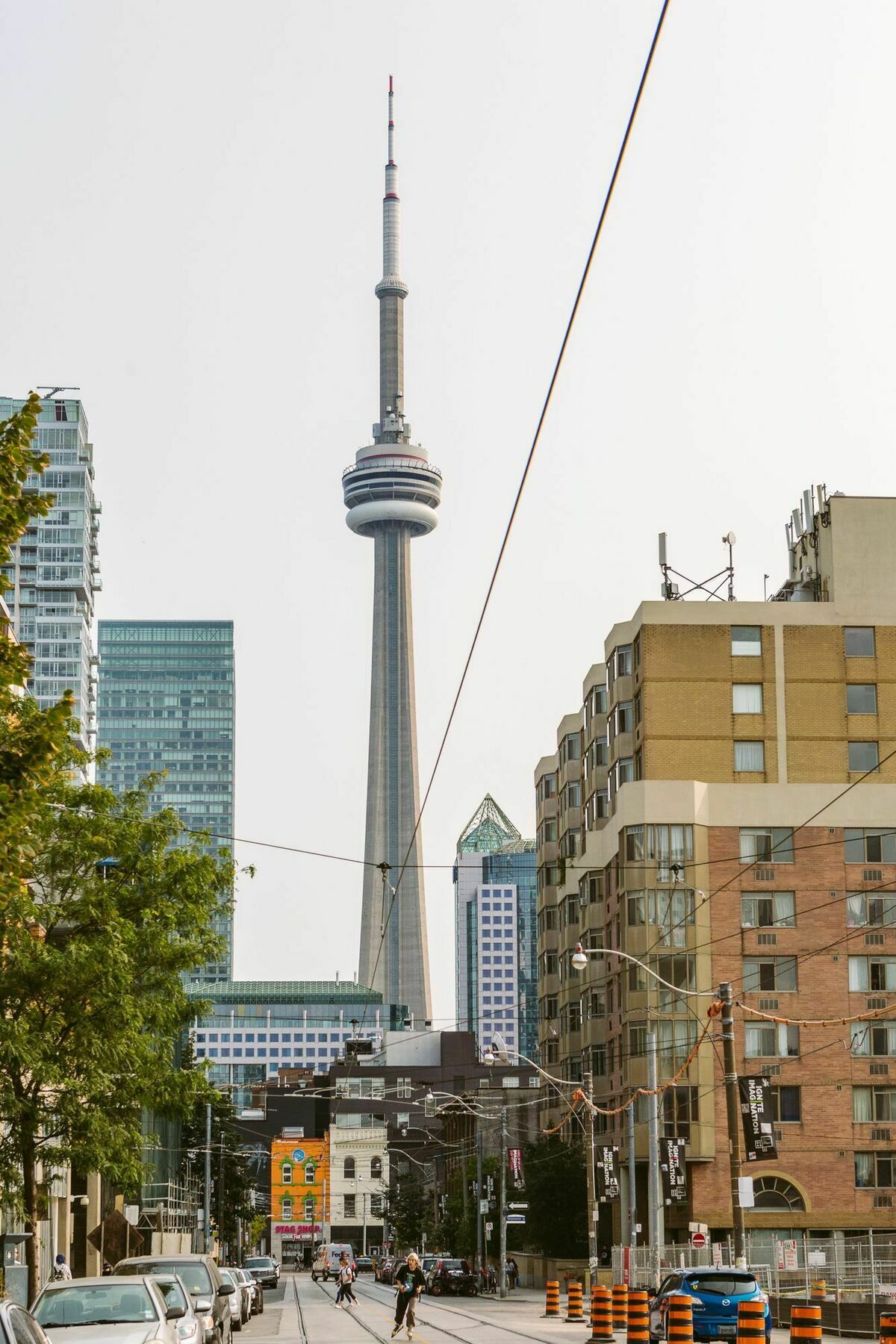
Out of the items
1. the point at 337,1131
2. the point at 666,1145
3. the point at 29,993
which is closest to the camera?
the point at 29,993

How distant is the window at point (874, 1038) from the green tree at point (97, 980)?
162 ft

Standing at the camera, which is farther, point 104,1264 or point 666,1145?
point 666,1145

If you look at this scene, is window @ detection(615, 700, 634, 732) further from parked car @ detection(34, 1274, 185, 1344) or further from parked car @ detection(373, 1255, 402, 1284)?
parked car @ detection(34, 1274, 185, 1344)

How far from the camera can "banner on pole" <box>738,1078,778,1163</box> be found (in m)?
43.0

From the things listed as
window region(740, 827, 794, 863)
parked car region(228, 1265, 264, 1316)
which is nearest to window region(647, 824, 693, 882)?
window region(740, 827, 794, 863)

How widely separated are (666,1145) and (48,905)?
4369 centimetres

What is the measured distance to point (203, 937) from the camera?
3353 cm

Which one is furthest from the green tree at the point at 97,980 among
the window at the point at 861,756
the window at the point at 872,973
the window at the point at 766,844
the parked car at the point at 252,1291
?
the window at the point at 861,756

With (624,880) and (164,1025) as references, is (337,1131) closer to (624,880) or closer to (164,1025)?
(624,880)

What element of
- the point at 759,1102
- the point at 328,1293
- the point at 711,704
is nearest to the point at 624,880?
the point at 711,704

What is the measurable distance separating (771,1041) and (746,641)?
1798cm

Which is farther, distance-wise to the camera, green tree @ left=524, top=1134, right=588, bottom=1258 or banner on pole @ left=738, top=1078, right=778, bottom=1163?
green tree @ left=524, top=1134, right=588, bottom=1258

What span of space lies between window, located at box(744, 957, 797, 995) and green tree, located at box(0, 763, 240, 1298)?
4837 cm

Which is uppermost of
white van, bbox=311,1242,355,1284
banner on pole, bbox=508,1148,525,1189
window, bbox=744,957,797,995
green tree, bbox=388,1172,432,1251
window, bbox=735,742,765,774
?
window, bbox=735,742,765,774
